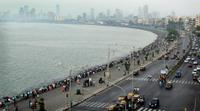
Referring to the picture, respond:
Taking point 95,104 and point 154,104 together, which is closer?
point 154,104

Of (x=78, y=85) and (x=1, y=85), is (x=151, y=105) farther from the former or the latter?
(x=1, y=85)

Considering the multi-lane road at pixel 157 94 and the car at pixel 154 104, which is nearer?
the car at pixel 154 104

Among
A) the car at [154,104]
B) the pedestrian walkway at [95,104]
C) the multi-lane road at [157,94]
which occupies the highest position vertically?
the car at [154,104]

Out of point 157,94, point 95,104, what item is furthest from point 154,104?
point 157,94

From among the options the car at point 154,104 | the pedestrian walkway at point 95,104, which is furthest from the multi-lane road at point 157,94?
the car at point 154,104

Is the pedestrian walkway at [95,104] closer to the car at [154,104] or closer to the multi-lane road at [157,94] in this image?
the multi-lane road at [157,94]

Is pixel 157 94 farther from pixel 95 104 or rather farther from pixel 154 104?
pixel 95 104

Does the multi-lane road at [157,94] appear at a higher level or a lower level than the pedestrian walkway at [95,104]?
lower

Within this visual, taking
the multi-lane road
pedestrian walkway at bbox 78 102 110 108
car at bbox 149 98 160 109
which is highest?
car at bbox 149 98 160 109

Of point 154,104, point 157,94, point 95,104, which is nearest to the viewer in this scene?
point 154,104

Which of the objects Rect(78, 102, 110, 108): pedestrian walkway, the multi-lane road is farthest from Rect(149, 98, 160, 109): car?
Rect(78, 102, 110, 108): pedestrian walkway

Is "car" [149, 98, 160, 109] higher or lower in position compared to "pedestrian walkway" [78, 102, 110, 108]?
higher

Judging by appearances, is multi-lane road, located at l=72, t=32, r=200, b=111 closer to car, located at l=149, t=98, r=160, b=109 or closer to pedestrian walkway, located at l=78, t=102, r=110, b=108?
pedestrian walkway, located at l=78, t=102, r=110, b=108

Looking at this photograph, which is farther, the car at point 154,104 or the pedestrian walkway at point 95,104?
the pedestrian walkway at point 95,104
